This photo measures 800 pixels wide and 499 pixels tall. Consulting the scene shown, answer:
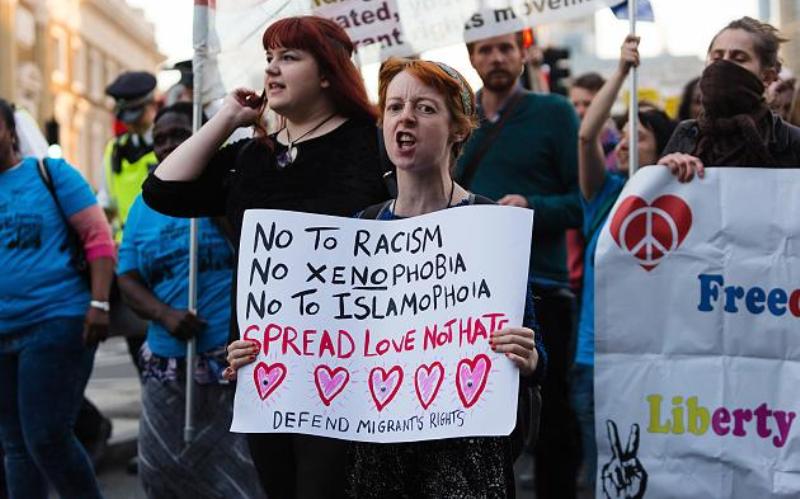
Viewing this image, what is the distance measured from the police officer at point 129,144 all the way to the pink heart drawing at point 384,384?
4.48 m

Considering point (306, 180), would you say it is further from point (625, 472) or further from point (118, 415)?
point (118, 415)

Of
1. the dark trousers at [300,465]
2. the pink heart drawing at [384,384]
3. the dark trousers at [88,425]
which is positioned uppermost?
the pink heart drawing at [384,384]

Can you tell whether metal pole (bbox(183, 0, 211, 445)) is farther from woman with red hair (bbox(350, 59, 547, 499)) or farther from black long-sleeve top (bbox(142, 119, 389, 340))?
woman with red hair (bbox(350, 59, 547, 499))

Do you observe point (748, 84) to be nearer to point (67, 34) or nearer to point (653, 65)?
point (653, 65)

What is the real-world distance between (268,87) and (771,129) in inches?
64.0

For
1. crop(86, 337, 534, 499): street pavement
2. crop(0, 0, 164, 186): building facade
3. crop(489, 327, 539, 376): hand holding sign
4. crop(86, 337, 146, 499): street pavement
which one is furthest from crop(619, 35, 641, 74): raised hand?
crop(0, 0, 164, 186): building facade

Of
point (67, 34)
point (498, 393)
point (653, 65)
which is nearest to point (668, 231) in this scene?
point (498, 393)

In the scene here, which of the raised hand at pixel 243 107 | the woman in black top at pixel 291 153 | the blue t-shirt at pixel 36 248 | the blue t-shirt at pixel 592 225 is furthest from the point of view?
the blue t-shirt at pixel 592 225

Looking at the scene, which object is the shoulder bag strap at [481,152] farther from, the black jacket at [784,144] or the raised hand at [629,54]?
the black jacket at [784,144]

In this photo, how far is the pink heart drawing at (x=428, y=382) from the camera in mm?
3371

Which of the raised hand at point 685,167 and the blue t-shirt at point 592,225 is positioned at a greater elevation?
the raised hand at point 685,167

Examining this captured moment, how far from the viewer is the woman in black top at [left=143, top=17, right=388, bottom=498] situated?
12.7 feet

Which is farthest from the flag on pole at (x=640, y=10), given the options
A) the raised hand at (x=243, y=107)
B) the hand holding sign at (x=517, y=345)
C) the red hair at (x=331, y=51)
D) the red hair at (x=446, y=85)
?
the hand holding sign at (x=517, y=345)

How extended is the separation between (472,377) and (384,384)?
23cm
